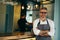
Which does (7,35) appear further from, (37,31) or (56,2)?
(56,2)

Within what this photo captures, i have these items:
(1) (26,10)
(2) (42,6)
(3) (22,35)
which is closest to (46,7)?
(2) (42,6)

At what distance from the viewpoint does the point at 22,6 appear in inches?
110

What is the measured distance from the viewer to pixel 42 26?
2947 millimetres

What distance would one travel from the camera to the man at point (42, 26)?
2924 millimetres

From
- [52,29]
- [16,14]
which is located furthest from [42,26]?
[16,14]

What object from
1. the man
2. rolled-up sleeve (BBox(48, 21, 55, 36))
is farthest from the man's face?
rolled-up sleeve (BBox(48, 21, 55, 36))

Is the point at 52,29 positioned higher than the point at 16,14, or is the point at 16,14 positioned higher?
the point at 16,14

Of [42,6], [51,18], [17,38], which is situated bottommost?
[17,38]

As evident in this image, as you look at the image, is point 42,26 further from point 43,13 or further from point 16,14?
point 16,14

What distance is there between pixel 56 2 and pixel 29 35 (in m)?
0.71

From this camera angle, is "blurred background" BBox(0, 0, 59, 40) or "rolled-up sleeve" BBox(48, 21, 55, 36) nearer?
"blurred background" BBox(0, 0, 59, 40)

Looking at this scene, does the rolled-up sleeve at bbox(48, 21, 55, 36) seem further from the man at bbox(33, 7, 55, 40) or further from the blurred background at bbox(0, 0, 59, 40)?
the blurred background at bbox(0, 0, 59, 40)

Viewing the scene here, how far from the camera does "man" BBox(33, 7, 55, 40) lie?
9.59ft

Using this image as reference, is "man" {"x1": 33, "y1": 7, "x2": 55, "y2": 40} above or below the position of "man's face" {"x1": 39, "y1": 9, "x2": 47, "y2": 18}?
below
